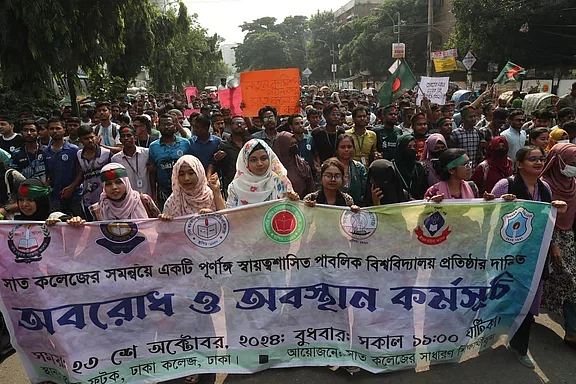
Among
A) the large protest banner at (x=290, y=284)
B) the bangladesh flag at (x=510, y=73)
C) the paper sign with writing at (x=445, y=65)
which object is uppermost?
the paper sign with writing at (x=445, y=65)

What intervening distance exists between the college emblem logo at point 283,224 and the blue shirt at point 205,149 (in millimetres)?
2367

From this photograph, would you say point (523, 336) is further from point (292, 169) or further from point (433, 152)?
point (292, 169)

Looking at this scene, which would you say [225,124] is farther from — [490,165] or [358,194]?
[490,165]

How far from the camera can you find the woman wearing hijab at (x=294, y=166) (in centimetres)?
474

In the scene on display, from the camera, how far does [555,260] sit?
3359 millimetres

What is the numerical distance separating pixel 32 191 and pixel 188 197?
1.17m

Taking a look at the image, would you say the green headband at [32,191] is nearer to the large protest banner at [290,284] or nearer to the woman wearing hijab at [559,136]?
the large protest banner at [290,284]

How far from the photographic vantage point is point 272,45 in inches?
3157

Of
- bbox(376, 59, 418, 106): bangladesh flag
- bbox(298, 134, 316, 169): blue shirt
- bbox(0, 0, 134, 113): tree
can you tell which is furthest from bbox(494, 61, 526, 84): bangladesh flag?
bbox(0, 0, 134, 113): tree

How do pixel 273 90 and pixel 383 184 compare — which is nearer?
pixel 383 184

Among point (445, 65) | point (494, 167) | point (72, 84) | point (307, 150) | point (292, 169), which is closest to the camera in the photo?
point (494, 167)

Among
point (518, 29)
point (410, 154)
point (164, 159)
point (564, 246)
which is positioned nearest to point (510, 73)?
point (410, 154)

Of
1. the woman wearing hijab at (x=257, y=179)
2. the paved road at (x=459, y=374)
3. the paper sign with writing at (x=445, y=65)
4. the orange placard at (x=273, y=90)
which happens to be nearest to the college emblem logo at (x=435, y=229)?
the paved road at (x=459, y=374)

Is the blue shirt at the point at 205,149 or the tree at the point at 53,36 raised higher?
the tree at the point at 53,36
